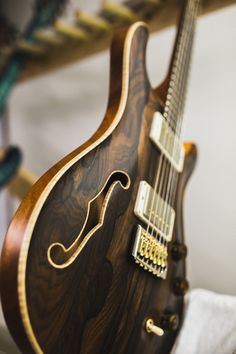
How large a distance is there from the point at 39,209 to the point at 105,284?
0.15 meters

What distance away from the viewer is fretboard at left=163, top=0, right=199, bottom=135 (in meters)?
0.64

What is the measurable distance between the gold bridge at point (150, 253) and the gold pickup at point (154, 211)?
0.06 feet

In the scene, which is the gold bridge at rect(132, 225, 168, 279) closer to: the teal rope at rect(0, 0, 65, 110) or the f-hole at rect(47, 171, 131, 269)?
the f-hole at rect(47, 171, 131, 269)

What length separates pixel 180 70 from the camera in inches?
27.9

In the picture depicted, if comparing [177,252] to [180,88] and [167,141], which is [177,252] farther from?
[180,88]

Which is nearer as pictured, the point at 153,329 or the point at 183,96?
the point at 153,329

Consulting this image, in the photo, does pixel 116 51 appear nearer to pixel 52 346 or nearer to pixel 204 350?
pixel 52 346

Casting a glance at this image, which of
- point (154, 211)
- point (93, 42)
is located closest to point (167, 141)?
point (154, 211)

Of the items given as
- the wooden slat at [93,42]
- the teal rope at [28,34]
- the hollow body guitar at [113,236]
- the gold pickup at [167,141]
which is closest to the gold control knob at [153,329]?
the hollow body guitar at [113,236]

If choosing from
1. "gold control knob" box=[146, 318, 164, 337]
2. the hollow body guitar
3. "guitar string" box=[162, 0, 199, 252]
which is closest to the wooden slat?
"guitar string" box=[162, 0, 199, 252]

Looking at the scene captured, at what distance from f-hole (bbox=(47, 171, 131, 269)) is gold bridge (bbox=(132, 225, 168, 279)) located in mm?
79

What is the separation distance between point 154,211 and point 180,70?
13.5 inches

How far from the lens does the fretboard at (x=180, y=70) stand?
0.64 m

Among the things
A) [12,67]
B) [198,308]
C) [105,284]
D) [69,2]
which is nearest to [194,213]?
[198,308]
